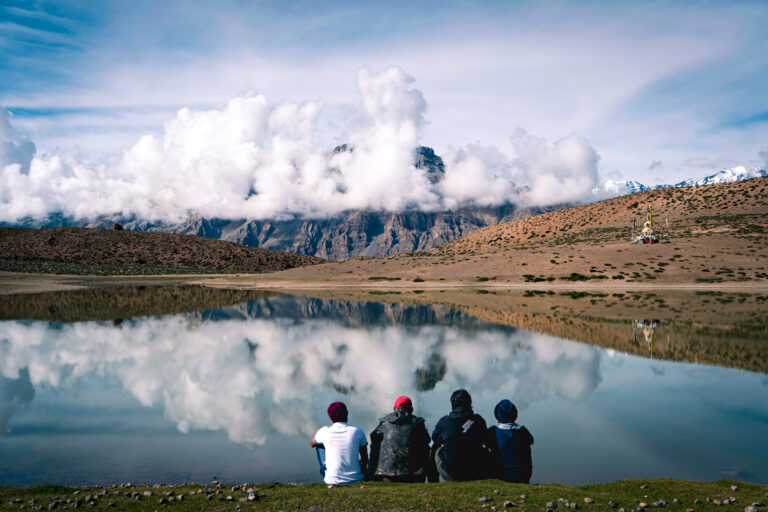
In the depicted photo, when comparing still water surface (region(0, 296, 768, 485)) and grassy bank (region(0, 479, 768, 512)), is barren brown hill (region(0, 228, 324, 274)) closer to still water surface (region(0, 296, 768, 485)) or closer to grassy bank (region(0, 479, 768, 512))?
still water surface (region(0, 296, 768, 485))

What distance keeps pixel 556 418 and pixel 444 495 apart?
743 centimetres

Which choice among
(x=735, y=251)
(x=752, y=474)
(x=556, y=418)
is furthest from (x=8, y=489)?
(x=735, y=251)

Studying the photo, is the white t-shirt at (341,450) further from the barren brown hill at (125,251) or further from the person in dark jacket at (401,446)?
the barren brown hill at (125,251)

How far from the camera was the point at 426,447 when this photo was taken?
10.1 metres

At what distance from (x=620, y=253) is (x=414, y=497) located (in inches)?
3214

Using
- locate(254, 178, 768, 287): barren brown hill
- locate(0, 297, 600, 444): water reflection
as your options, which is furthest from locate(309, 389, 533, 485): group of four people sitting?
locate(254, 178, 768, 287): barren brown hill

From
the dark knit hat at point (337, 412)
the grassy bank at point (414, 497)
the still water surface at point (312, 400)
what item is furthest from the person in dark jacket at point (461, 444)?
the still water surface at point (312, 400)

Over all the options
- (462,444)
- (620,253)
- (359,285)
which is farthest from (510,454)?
(620,253)

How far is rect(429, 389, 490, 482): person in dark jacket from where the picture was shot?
9.59 meters

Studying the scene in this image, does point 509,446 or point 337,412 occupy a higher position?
point 337,412

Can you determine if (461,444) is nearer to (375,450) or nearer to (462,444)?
(462,444)

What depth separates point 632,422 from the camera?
14703 millimetres

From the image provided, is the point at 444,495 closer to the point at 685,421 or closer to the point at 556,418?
the point at 556,418

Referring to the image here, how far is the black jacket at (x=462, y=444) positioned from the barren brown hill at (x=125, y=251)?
139 metres
